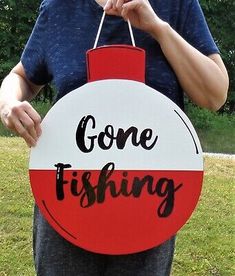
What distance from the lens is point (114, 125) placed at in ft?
3.28

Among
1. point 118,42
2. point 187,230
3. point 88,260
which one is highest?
point 118,42

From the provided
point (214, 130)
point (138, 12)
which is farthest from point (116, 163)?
point (214, 130)

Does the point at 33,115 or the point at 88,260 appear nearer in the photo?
the point at 33,115

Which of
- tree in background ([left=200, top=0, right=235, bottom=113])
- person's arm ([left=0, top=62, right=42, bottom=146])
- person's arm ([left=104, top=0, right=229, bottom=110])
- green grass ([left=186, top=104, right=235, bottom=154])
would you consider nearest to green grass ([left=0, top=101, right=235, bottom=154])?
green grass ([left=186, top=104, right=235, bottom=154])

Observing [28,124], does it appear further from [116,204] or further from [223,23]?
[223,23]

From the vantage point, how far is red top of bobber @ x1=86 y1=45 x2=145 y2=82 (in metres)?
0.98

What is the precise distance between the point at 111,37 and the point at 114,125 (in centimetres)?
18

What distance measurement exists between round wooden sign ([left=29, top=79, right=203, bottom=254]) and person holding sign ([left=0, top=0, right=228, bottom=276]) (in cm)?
6

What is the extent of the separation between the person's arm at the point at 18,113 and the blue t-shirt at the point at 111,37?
90 mm

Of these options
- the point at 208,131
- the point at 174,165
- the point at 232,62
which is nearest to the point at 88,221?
the point at 174,165

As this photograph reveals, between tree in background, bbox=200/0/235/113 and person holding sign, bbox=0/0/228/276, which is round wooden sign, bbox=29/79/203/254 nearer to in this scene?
person holding sign, bbox=0/0/228/276

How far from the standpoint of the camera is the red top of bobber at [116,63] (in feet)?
3.22

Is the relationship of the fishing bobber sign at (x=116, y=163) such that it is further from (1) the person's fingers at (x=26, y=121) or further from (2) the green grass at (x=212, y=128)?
(2) the green grass at (x=212, y=128)

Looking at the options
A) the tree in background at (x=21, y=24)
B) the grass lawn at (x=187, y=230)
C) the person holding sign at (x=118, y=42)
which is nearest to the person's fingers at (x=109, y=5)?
the person holding sign at (x=118, y=42)
